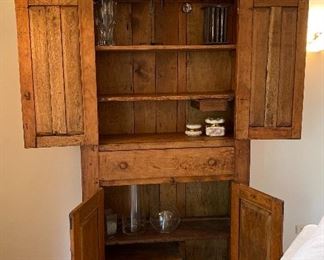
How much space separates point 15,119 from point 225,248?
1.47 m

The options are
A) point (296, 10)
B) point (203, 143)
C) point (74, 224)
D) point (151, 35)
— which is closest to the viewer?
point (74, 224)

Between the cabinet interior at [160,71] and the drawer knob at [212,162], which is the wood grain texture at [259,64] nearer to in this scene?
the cabinet interior at [160,71]

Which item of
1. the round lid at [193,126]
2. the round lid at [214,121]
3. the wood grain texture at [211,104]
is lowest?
the round lid at [193,126]

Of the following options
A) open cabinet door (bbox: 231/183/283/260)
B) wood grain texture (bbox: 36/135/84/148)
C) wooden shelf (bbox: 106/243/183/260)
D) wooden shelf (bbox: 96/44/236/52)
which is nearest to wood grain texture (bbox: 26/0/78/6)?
wooden shelf (bbox: 96/44/236/52)

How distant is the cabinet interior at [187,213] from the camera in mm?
2283

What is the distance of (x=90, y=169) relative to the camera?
2.02 m

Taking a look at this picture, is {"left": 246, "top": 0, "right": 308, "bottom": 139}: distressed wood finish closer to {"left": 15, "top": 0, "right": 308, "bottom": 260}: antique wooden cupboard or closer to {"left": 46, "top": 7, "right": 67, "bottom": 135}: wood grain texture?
{"left": 15, "top": 0, "right": 308, "bottom": 260}: antique wooden cupboard

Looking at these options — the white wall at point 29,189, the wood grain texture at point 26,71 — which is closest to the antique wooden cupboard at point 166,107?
the wood grain texture at point 26,71

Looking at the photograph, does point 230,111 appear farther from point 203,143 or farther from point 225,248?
point 225,248

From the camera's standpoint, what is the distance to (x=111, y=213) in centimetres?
229

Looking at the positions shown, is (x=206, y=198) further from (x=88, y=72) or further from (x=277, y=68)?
(x=88, y=72)

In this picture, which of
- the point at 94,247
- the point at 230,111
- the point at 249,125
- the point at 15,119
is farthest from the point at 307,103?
the point at 15,119

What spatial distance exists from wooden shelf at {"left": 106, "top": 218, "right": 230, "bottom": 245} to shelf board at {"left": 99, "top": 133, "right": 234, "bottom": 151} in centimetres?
51

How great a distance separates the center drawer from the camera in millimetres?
2033
